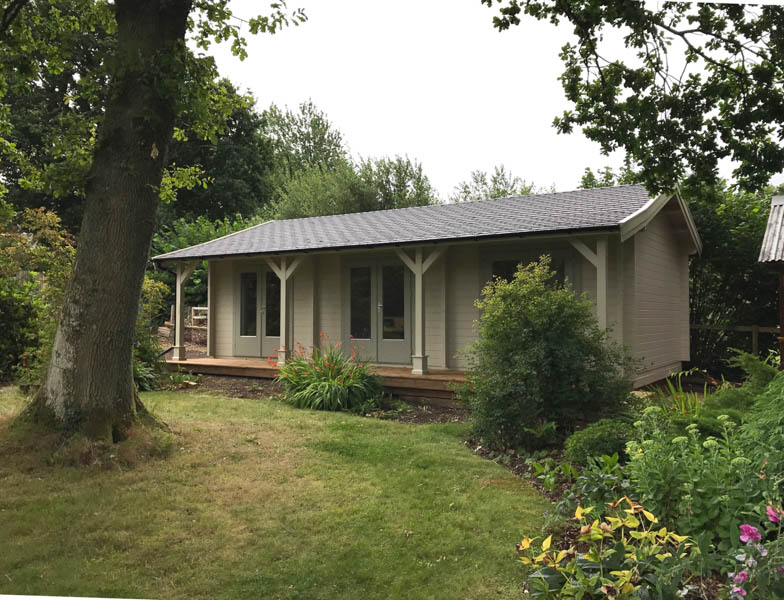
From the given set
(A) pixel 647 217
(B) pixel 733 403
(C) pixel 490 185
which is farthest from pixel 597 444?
(C) pixel 490 185

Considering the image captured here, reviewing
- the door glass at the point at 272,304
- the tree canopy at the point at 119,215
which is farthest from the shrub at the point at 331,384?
the tree canopy at the point at 119,215

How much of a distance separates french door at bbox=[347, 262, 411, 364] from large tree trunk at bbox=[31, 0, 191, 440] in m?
5.47

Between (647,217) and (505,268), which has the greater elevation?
(647,217)

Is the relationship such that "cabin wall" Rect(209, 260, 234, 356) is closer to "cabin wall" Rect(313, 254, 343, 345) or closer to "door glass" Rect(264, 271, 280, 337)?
"door glass" Rect(264, 271, 280, 337)

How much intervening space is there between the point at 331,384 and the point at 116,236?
12.6 feet

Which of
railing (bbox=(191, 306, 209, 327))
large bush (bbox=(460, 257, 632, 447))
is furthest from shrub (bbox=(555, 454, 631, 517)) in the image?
railing (bbox=(191, 306, 209, 327))

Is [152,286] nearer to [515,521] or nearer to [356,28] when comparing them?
[356,28]

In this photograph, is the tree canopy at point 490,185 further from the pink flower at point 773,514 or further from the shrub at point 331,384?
the pink flower at point 773,514

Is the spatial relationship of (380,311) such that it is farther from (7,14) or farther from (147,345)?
(7,14)

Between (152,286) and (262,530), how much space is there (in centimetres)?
691

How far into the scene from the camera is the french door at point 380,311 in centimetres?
1002

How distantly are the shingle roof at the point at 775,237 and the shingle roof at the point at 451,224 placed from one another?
5.31 feet

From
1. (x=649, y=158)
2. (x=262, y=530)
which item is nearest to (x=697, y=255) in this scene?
(x=649, y=158)

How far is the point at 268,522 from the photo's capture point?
12.0 feet
